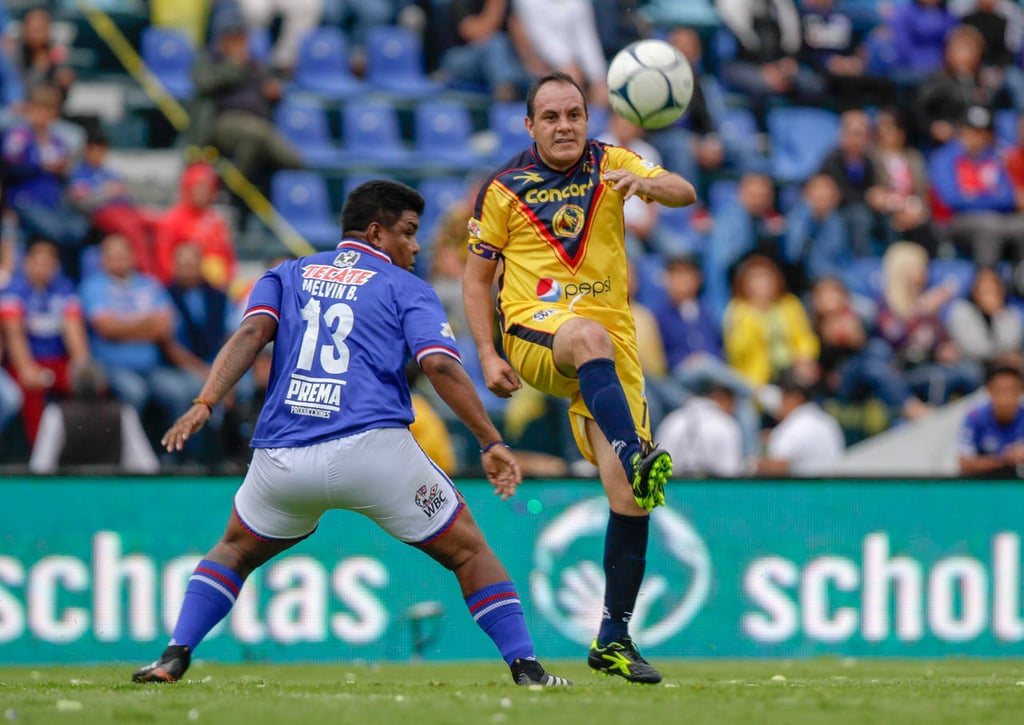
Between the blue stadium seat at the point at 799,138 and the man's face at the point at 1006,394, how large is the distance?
19.6ft

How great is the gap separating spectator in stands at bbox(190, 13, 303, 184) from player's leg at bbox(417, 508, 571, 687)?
9.62 metres

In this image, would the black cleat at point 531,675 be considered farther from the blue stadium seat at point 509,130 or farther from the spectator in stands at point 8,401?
the blue stadium seat at point 509,130

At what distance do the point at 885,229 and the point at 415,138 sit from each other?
528 centimetres

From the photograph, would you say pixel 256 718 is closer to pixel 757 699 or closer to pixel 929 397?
pixel 757 699

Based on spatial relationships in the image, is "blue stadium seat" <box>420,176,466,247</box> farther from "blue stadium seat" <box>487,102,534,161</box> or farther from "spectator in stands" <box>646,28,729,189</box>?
"spectator in stands" <box>646,28,729,189</box>

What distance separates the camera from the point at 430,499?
6.66 metres

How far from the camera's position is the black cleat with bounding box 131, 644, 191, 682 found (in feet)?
22.4

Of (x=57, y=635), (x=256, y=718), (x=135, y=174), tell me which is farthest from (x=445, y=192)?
(x=256, y=718)

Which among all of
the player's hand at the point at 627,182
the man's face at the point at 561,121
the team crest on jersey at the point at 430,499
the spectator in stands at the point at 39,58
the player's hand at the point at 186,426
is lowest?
the team crest on jersey at the point at 430,499

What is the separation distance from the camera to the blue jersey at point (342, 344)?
6574mm

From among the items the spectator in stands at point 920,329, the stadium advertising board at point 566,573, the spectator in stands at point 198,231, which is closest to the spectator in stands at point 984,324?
the spectator in stands at point 920,329

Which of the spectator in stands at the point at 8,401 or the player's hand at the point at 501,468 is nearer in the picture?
the player's hand at the point at 501,468

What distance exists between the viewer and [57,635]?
418 inches

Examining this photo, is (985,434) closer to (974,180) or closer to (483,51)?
(974,180)
